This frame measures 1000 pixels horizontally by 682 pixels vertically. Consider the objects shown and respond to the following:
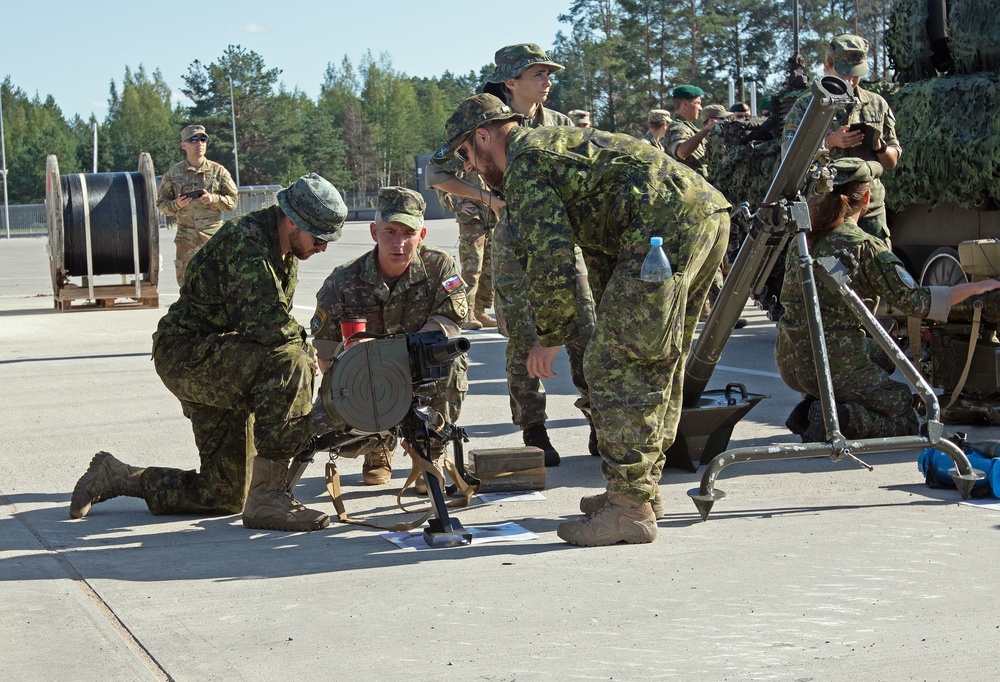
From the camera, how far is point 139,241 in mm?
14672

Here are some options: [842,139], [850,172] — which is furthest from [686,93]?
[850,172]

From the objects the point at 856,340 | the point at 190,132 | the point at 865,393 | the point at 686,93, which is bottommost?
the point at 865,393

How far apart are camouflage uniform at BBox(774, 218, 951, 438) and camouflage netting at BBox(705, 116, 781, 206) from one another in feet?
13.3

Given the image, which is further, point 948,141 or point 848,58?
point 948,141

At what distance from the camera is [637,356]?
4812 millimetres

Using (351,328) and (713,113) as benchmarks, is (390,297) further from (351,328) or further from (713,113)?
(713,113)

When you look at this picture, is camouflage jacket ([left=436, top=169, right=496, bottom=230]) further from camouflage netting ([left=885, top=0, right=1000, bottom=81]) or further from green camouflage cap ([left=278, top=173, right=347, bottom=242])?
camouflage netting ([left=885, top=0, right=1000, bottom=81])

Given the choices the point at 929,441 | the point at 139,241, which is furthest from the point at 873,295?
the point at 139,241

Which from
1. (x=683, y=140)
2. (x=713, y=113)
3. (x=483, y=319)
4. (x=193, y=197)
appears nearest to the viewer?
(x=683, y=140)

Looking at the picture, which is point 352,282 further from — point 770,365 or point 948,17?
point 948,17

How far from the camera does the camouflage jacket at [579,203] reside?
4754mm

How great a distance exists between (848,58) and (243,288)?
4.84m

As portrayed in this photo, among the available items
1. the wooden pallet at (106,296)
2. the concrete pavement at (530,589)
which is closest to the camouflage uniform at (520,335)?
the concrete pavement at (530,589)

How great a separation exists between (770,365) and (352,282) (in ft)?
14.8
